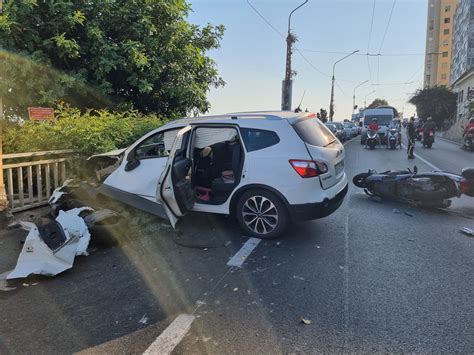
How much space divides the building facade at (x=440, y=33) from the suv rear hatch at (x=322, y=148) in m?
118

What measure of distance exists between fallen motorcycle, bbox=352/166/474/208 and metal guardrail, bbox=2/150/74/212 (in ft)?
19.3

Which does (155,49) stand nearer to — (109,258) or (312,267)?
(109,258)

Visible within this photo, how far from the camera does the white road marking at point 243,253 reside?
4719mm

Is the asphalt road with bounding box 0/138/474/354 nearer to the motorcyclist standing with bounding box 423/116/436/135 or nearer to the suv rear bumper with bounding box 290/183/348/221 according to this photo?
the suv rear bumper with bounding box 290/183/348/221

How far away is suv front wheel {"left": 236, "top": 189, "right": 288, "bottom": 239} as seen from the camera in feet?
17.7

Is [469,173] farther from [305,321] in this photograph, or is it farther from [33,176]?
[33,176]

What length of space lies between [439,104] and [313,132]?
6163 centimetres

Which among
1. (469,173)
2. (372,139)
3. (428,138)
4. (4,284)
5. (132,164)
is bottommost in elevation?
(4,284)

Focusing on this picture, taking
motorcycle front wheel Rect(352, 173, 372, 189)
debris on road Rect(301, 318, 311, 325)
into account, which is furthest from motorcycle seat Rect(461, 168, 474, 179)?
debris on road Rect(301, 318, 311, 325)

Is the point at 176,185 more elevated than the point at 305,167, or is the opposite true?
the point at 305,167

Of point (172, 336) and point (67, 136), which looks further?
point (67, 136)

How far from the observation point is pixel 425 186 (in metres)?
7.13

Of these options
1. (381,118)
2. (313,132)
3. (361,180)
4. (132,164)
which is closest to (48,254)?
(132,164)

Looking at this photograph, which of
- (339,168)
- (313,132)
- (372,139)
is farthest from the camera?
(372,139)
